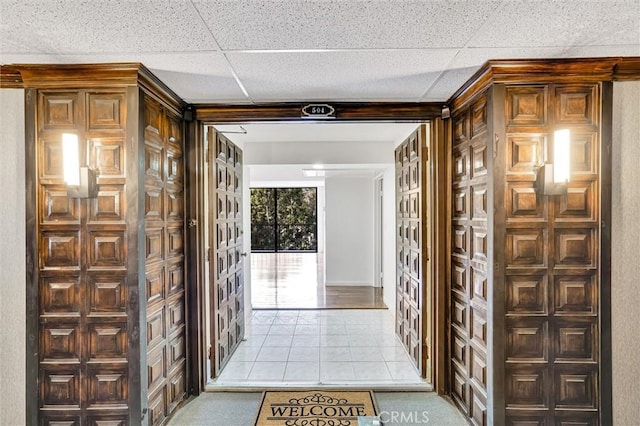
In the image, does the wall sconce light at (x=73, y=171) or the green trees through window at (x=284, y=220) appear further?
the green trees through window at (x=284, y=220)

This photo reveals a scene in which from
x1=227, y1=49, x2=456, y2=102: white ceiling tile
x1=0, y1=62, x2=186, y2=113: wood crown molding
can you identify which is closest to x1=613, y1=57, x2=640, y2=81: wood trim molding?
x1=227, y1=49, x2=456, y2=102: white ceiling tile

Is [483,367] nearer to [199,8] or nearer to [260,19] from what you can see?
[260,19]

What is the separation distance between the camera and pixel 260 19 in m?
1.76

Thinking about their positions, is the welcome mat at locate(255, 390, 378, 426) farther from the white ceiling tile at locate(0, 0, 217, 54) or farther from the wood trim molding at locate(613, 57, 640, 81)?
the wood trim molding at locate(613, 57, 640, 81)

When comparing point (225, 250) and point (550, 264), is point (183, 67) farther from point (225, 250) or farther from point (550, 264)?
point (550, 264)

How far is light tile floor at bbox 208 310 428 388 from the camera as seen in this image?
3.49 m

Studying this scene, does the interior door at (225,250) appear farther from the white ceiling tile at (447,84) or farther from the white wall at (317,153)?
the white ceiling tile at (447,84)

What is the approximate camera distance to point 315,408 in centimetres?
295

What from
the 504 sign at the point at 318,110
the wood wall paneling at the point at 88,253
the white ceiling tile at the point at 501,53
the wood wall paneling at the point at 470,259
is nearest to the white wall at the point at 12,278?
the wood wall paneling at the point at 88,253

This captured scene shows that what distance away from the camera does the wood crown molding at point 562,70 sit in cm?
226

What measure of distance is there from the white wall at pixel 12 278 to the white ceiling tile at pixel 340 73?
4.79ft

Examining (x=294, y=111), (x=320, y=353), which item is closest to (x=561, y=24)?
(x=294, y=111)

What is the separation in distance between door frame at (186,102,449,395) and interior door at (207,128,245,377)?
0.77 feet

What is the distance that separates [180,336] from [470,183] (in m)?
2.46
